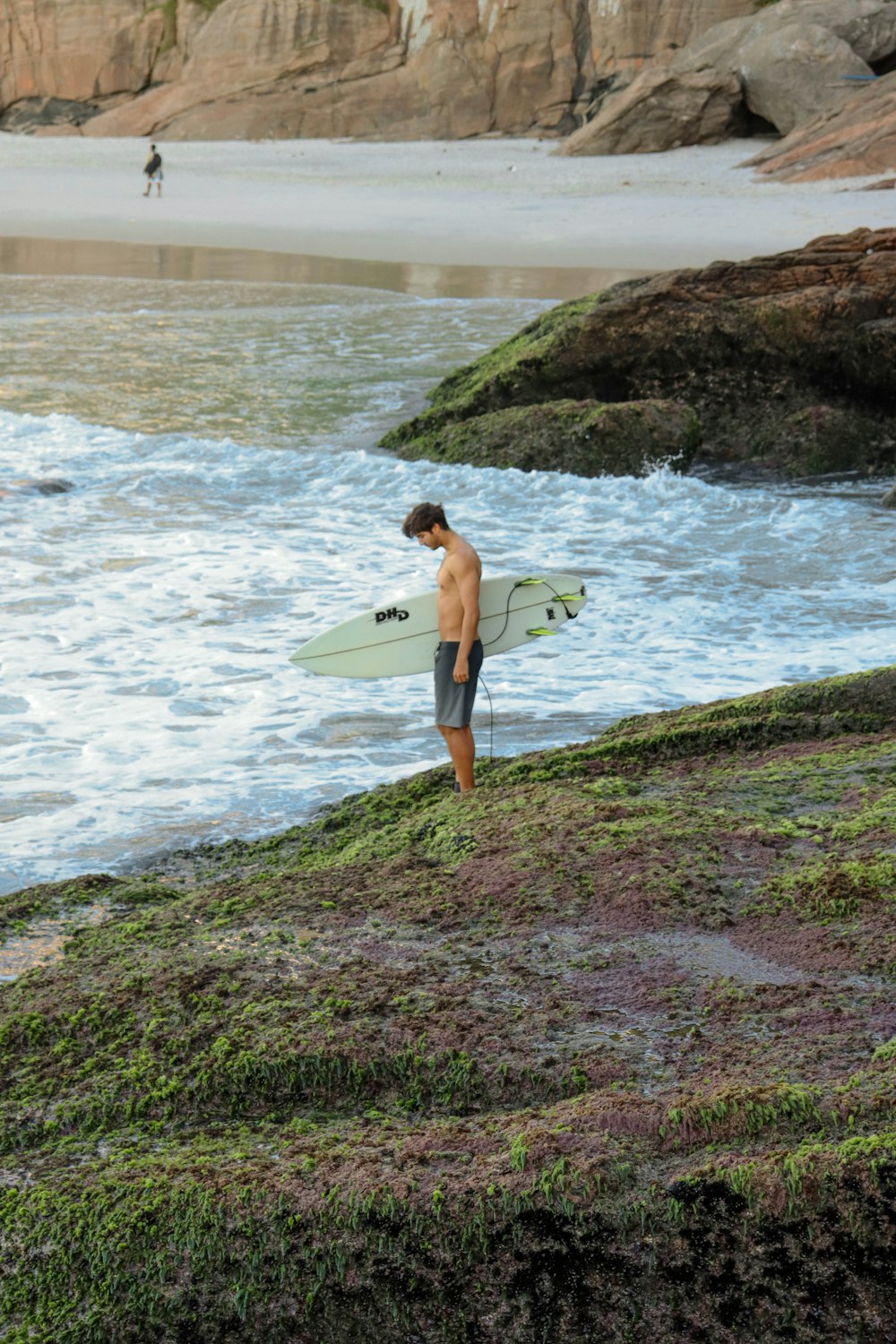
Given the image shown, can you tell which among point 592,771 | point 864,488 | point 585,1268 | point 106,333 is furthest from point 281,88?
point 585,1268

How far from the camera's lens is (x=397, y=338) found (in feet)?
65.1

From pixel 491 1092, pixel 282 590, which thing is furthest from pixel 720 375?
pixel 491 1092

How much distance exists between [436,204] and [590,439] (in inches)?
843

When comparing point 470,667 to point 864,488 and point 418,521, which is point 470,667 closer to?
point 418,521

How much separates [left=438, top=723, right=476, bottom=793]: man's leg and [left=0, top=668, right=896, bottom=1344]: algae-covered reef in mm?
1123

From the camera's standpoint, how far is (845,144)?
30094 millimetres

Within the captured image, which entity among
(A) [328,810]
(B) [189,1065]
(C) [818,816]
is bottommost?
(A) [328,810]

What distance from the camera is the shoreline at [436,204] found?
26.7 m

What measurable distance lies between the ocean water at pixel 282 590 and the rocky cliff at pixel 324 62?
29030 millimetres

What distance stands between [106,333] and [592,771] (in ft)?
56.6

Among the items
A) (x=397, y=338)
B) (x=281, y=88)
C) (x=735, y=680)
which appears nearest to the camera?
(x=735, y=680)

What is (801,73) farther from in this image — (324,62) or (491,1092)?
(491,1092)

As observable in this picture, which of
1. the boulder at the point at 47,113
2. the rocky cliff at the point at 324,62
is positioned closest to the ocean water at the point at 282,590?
the rocky cliff at the point at 324,62

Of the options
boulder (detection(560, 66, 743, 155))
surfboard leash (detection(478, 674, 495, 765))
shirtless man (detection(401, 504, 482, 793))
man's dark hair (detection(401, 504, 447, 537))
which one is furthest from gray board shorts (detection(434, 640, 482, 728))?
boulder (detection(560, 66, 743, 155))
